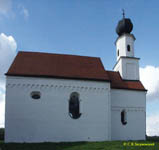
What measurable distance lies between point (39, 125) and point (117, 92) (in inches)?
331

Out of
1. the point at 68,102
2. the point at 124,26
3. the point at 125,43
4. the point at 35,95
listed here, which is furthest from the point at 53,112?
the point at 124,26

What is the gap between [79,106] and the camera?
17.3 m

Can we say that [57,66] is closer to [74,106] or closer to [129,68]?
[74,106]

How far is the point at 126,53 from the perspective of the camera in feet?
72.8

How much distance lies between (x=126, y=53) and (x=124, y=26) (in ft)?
10.5

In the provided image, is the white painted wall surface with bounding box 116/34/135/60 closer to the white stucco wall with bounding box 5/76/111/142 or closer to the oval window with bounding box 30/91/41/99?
the white stucco wall with bounding box 5/76/111/142

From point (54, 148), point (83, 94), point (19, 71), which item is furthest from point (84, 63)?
point (54, 148)

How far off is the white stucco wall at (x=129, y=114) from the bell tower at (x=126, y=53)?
8.24 feet

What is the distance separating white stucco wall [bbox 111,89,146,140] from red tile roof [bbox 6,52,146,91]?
817 millimetres

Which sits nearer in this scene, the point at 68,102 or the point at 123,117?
the point at 68,102

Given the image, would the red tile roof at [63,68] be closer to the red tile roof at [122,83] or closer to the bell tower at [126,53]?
the red tile roof at [122,83]

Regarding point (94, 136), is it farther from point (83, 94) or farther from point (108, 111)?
point (83, 94)

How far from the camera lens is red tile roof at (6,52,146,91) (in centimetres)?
1712

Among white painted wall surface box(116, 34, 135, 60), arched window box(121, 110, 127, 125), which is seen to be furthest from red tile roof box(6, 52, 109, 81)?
arched window box(121, 110, 127, 125)
